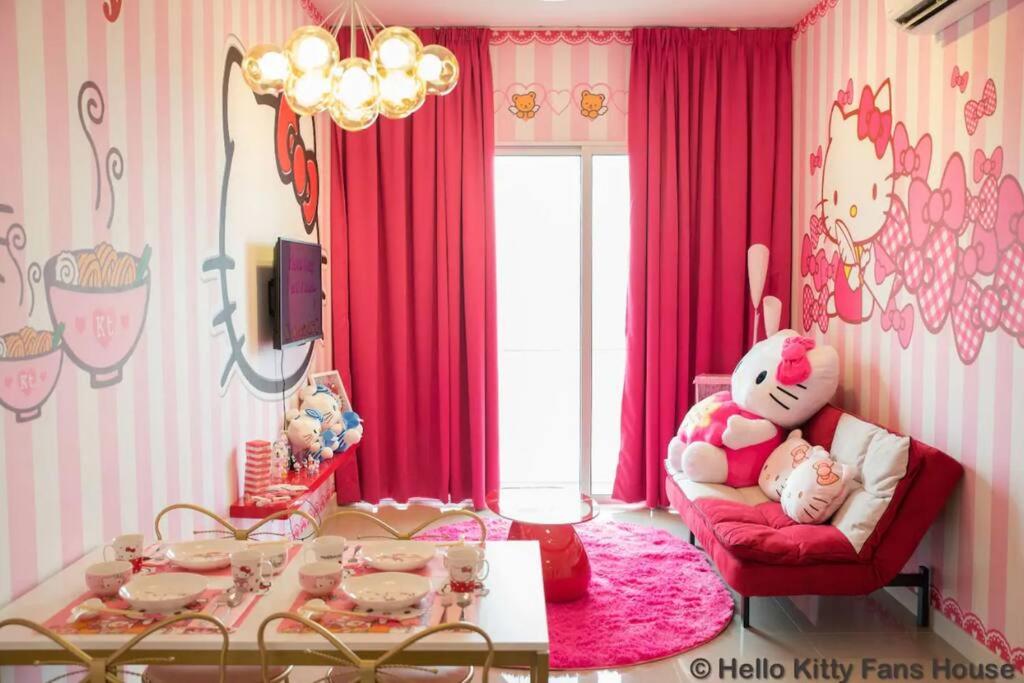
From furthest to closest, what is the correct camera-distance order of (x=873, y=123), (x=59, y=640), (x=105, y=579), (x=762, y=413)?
(x=762, y=413), (x=873, y=123), (x=105, y=579), (x=59, y=640)

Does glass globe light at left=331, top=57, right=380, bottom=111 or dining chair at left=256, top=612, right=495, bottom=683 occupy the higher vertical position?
glass globe light at left=331, top=57, right=380, bottom=111

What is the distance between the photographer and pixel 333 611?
1.88 meters

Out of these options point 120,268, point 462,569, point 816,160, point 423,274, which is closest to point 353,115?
point 120,268

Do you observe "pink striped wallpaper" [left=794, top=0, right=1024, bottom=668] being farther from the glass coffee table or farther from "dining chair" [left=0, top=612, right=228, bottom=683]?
"dining chair" [left=0, top=612, right=228, bottom=683]

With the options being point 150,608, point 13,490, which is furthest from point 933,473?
point 13,490

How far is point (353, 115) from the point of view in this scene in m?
2.48

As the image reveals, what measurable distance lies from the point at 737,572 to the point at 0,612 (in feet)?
7.65

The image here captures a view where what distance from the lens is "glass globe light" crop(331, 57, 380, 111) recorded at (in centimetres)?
237

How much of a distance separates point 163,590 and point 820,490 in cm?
240

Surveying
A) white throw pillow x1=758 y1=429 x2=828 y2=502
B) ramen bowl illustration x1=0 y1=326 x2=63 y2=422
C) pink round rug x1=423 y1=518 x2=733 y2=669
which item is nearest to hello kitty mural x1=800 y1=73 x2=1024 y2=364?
white throw pillow x1=758 y1=429 x2=828 y2=502

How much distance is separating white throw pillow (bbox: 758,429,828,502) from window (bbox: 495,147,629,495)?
1.30 metres

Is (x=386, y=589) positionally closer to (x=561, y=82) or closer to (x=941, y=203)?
(x=941, y=203)

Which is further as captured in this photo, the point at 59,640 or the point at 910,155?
the point at 910,155

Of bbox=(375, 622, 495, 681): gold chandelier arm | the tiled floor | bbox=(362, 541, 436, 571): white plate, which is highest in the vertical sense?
bbox=(362, 541, 436, 571): white plate
